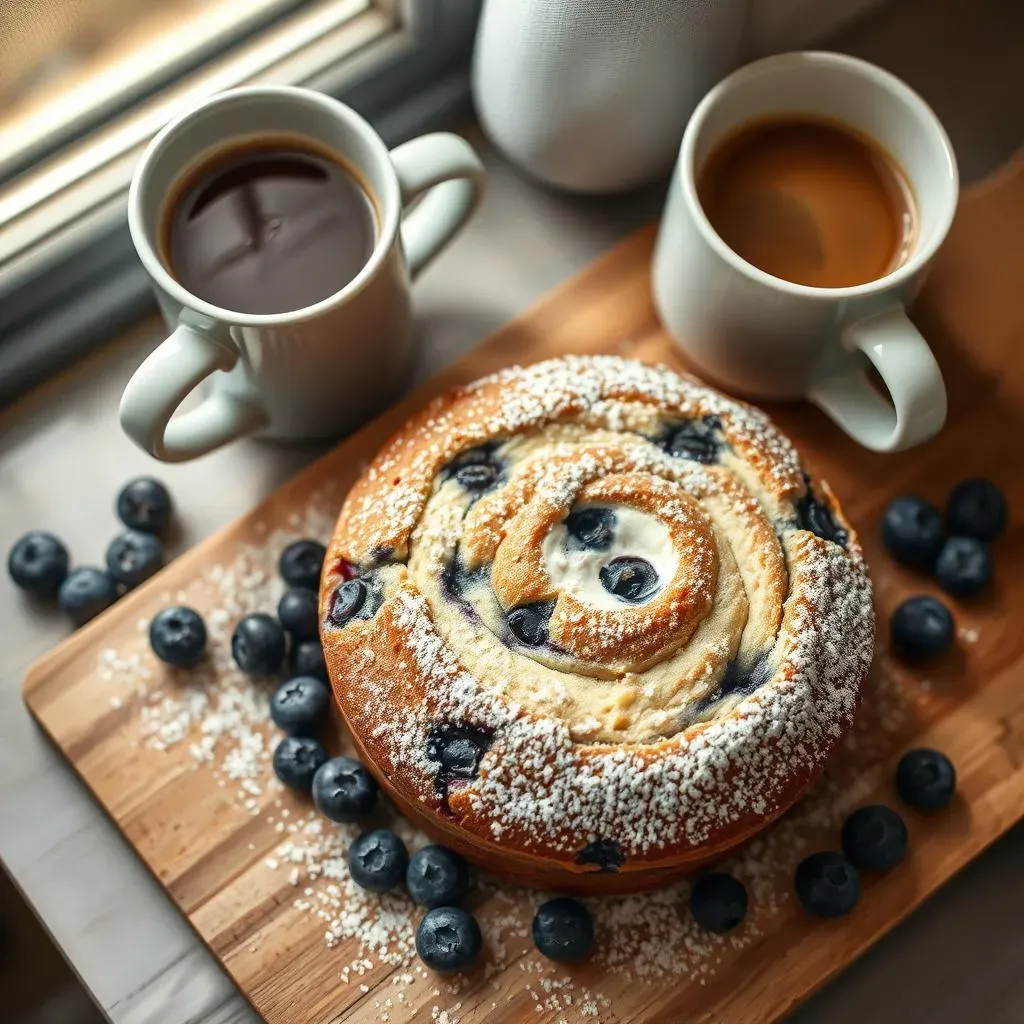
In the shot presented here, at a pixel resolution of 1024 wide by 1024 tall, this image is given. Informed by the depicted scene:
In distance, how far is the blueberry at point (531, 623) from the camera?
1.03 metres

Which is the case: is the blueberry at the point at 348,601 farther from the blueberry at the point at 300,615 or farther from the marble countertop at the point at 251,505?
the marble countertop at the point at 251,505

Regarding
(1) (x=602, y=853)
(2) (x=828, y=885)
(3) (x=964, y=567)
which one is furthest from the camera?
(3) (x=964, y=567)

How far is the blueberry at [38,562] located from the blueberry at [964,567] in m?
0.87

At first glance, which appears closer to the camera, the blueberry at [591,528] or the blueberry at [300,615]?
the blueberry at [591,528]

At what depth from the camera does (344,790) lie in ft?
3.67

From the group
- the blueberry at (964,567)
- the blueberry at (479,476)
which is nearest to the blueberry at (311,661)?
the blueberry at (479,476)

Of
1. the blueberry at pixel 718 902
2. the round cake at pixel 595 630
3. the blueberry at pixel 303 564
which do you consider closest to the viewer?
the round cake at pixel 595 630

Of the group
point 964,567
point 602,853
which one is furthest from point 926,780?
point 602,853

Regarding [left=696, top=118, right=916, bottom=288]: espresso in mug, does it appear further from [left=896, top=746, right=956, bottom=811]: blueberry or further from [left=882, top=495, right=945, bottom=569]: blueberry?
[left=896, top=746, right=956, bottom=811]: blueberry

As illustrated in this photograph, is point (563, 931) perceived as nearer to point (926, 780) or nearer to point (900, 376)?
point (926, 780)

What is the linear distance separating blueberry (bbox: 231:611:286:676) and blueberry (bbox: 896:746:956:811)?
23.5 inches

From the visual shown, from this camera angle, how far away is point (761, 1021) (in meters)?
1.10

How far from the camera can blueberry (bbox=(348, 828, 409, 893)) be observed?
1.11 m

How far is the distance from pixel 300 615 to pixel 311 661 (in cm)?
4
